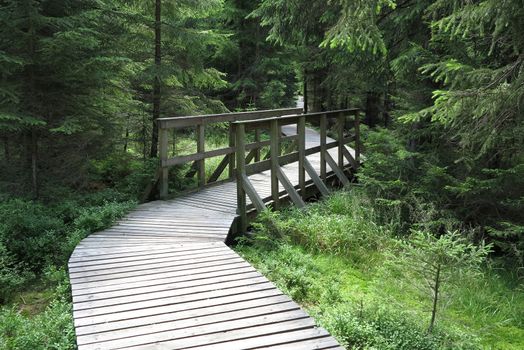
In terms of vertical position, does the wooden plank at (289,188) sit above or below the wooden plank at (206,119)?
below

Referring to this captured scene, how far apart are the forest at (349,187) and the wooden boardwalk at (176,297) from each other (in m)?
0.31

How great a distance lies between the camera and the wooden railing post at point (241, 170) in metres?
7.39

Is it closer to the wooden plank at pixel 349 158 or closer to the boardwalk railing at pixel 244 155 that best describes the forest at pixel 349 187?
the boardwalk railing at pixel 244 155

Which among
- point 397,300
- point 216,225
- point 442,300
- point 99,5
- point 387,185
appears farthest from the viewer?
point 99,5

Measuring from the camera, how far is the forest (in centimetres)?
475

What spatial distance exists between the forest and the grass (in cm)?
2

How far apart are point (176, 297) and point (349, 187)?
644cm

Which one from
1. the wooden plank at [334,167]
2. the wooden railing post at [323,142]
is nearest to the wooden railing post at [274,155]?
the wooden railing post at [323,142]

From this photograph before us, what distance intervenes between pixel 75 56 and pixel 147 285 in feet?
16.5

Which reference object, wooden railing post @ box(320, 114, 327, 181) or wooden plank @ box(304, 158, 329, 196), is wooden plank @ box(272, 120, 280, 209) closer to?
wooden plank @ box(304, 158, 329, 196)

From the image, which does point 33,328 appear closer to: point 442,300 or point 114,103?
point 442,300

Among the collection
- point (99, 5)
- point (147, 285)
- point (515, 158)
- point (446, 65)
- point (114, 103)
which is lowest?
point (147, 285)

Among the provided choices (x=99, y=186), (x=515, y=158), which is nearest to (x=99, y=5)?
(x=99, y=186)

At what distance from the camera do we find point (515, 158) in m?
7.85
